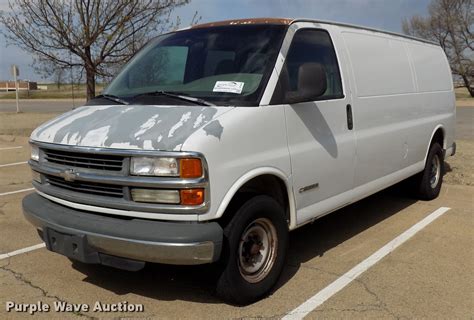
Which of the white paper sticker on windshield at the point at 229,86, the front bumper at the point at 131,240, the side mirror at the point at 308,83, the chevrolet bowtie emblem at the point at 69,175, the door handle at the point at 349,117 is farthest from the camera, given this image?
the door handle at the point at 349,117

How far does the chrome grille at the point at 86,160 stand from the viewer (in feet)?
11.3

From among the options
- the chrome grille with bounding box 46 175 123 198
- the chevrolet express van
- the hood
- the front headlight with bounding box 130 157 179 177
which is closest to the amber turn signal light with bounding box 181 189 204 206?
the chevrolet express van

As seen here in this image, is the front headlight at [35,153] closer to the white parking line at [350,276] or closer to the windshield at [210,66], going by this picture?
the windshield at [210,66]

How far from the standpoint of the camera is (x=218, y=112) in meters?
3.55

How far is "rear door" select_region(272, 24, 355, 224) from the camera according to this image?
4.06m

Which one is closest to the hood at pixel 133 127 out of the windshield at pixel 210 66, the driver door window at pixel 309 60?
the windshield at pixel 210 66

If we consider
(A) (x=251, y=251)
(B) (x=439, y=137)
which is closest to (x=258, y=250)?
(A) (x=251, y=251)

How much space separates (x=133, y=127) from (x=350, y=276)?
2.25 meters

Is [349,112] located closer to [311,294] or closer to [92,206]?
[311,294]

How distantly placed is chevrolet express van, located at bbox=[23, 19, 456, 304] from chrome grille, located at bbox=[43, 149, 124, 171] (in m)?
0.01

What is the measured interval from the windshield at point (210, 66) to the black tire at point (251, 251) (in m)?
0.81

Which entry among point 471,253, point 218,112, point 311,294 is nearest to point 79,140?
point 218,112

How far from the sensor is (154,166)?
330 cm

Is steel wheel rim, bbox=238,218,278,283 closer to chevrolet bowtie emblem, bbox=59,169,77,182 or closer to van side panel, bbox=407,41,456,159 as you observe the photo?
chevrolet bowtie emblem, bbox=59,169,77,182
